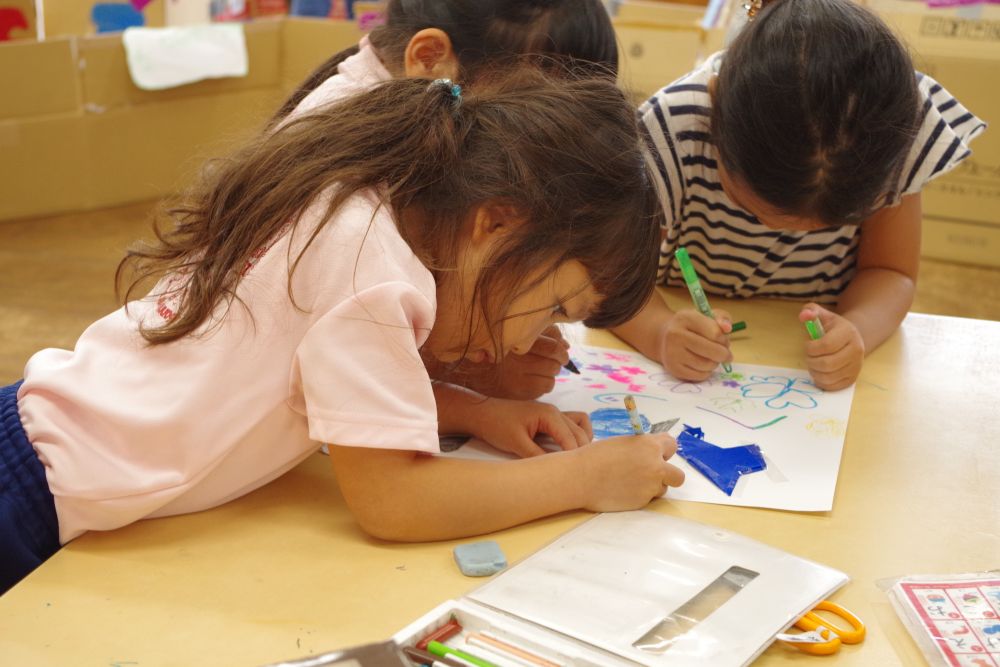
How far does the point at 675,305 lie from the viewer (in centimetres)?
120

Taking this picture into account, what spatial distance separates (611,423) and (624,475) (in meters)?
0.16

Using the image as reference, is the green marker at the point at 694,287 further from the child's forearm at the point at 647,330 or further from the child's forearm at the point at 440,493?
the child's forearm at the point at 440,493

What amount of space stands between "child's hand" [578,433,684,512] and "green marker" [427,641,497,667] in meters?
0.21

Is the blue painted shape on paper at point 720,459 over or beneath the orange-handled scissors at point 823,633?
beneath

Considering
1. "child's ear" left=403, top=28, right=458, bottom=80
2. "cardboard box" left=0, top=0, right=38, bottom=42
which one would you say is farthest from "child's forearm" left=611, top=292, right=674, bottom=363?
"cardboard box" left=0, top=0, right=38, bottom=42

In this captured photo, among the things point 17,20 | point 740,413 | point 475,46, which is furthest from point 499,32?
point 17,20

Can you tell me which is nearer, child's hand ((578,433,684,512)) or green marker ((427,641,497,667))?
green marker ((427,641,497,667))

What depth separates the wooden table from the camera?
24.5 inches

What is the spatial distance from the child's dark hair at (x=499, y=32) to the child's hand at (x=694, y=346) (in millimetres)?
259

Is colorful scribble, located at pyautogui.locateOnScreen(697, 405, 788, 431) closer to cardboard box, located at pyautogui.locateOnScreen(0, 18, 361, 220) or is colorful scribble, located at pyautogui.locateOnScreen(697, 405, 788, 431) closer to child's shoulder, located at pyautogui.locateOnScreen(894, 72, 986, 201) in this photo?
child's shoulder, located at pyautogui.locateOnScreen(894, 72, 986, 201)

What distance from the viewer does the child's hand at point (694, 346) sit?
1030 millimetres

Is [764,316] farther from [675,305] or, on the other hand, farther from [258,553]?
[258,553]

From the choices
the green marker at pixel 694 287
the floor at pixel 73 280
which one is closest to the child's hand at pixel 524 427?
the green marker at pixel 694 287

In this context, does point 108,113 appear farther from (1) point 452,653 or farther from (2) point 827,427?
(1) point 452,653
